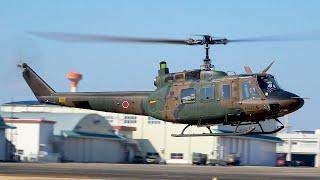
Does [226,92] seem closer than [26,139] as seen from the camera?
Yes

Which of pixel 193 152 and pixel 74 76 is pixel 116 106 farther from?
pixel 74 76

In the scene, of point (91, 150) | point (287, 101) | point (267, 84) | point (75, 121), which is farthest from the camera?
A: point (91, 150)

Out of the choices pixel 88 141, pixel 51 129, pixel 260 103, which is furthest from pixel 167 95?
pixel 88 141

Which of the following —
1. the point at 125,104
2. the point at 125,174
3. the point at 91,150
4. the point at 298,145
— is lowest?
the point at 125,174

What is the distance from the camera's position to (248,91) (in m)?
30.6

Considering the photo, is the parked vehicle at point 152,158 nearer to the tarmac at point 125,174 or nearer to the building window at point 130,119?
the building window at point 130,119

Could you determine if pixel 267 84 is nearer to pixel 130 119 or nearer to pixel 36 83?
pixel 36 83

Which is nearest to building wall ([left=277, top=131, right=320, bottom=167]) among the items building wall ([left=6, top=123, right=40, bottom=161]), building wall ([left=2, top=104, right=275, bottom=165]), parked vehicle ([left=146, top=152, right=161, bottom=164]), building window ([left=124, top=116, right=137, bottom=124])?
building wall ([left=2, top=104, right=275, bottom=165])

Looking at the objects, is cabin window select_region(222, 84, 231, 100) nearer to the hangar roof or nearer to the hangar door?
the hangar roof

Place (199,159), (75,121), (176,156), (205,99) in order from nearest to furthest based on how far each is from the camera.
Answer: (205,99), (199,159), (75,121), (176,156)

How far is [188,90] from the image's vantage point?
31719mm

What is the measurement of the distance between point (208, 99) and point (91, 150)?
63072 mm

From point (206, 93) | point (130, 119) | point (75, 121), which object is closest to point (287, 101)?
point (206, 93)

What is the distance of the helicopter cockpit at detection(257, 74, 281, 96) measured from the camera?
30.5 metres
